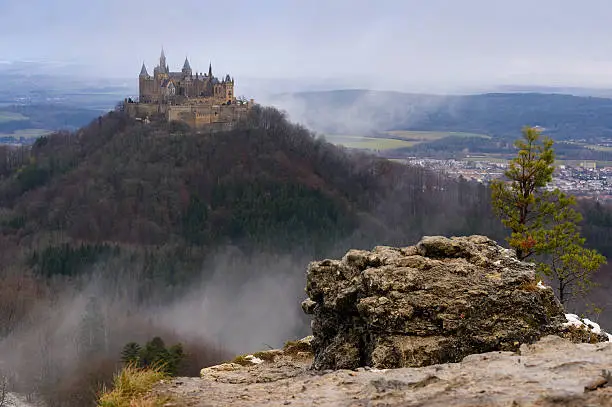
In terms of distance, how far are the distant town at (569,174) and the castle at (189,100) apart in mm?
53655

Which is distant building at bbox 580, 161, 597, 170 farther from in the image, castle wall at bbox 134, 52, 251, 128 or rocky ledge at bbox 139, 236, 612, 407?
rocky ledge at bbox 139, 236, 612, 407

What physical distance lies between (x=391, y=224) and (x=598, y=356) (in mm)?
124354

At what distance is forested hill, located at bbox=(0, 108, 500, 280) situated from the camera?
4845 inches

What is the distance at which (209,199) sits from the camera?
131125 millimetres

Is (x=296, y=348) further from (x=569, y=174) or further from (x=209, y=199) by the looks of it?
(x=569, y=174)

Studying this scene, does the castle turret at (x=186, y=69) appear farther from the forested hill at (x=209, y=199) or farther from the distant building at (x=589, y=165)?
the distant building at (x=589, y=165)

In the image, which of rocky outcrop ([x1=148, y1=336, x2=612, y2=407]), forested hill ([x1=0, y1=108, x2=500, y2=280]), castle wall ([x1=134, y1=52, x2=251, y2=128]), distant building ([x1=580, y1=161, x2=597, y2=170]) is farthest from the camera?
distant building ([x1=580, y1=161, x2=597, y2=170])

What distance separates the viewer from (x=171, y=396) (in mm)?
9711

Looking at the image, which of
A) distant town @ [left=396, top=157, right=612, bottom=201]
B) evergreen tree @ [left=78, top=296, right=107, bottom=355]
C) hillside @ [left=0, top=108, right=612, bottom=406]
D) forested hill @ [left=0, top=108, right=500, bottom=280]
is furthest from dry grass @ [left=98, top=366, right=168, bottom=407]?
distant town @ [left=396, top=157, right=612, bottom=201]

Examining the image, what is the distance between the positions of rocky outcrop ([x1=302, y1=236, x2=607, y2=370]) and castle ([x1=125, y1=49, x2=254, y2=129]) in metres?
117

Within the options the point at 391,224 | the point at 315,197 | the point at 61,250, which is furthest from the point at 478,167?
the point at 61,250

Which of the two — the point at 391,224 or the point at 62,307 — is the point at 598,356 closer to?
the point at 62,307

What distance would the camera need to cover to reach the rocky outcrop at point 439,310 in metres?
11.4

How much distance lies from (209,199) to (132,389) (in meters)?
122
